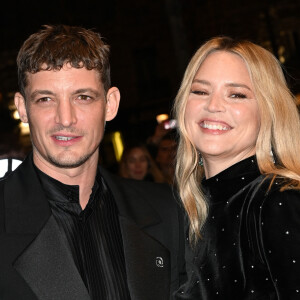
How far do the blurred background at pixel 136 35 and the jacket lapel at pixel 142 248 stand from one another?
658 inches

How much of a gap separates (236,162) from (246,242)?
Answer: 22.9 inches

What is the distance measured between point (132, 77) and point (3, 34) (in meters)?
5.47

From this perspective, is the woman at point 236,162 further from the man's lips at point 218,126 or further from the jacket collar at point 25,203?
the jacket collar at point 25,203

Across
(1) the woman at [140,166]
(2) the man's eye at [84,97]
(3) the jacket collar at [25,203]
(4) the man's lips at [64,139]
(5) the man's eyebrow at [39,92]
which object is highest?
(5) the man's eyebrow at [39,92]

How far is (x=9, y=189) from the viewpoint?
2.89 meters

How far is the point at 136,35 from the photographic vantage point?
69.6 ft

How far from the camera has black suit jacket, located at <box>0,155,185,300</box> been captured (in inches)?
103

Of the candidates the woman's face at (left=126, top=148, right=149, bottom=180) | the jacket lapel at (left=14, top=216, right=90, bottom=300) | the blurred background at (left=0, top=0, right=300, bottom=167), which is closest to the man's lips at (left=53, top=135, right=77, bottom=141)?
the jacket lapel at (left=14, top=216, right=90, bottom=300)

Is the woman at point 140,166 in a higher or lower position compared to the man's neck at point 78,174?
lower

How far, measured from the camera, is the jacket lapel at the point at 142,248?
9.50 ft

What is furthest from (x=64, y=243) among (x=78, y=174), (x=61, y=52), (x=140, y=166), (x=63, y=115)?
(x=140, y=166)

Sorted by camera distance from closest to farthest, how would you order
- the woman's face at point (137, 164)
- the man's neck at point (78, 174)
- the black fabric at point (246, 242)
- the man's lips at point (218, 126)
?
the black fabric at point (246, 242) → the man's neck at point (78, 174) → the man's lips at point (218, 126) → the woman's face at point (137, 164)

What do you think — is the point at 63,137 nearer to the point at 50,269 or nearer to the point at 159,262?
the point at 50,269

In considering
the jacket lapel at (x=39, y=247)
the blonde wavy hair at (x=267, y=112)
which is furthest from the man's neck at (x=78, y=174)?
the blonde wavy hair at (x=267, y=112)
